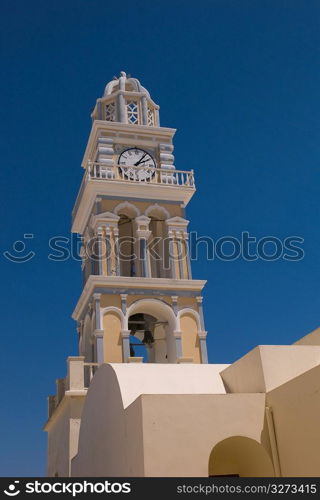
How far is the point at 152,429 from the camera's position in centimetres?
1003

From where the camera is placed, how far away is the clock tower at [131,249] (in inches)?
798

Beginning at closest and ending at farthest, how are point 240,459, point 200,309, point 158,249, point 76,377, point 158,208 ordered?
point 240,459 < point 76,377 < point 200,309 < point 158,249 < point 158,208

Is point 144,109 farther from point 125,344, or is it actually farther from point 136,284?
point 125,344

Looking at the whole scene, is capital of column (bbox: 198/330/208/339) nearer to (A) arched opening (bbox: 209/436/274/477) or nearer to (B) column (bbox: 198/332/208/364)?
(B) column (bbox: 198/332/208/364)

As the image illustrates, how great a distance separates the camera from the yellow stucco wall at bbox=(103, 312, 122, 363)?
19656mm

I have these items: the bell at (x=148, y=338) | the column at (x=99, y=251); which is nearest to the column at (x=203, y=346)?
the bell at (x=148, y=338)

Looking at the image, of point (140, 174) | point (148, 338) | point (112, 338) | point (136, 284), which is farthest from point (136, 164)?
point (112, 338)

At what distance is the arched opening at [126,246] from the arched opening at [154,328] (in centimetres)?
165

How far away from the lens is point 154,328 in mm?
21812

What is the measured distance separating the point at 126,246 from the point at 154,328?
3.06 m

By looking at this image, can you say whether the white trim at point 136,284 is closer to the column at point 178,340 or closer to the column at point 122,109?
the column at point 178,340

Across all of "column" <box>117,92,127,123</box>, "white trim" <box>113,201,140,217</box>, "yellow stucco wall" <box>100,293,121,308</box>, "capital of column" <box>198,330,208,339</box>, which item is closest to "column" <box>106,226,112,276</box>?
"white trim" <box>113,201,140,217</box>

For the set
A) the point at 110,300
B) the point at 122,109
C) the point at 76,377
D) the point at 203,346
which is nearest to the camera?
the point at 76,377

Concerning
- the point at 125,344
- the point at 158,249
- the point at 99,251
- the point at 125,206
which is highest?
the point at 125,206
